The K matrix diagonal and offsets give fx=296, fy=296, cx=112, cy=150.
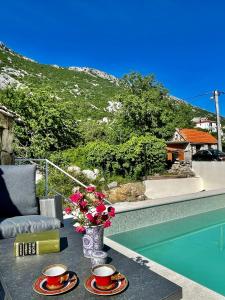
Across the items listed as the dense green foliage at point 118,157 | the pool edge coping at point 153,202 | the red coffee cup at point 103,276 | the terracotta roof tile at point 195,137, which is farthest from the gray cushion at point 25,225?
the terracotta roof tile at point 195,137

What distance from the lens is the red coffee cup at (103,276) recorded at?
211 centimetres

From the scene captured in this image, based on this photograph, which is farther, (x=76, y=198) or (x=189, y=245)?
(x=189, y=245)

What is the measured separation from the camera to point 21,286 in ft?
7.32

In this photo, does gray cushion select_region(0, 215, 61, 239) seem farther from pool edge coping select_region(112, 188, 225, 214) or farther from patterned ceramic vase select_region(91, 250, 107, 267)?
pool edge coping select_region(112, 188, 225, 214)

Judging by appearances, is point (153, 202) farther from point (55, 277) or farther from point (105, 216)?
point (55, 277)

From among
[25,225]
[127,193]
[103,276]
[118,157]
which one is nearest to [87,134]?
[118,157]

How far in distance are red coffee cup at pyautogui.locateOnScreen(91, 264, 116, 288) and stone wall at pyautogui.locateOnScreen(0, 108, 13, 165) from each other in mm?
4464

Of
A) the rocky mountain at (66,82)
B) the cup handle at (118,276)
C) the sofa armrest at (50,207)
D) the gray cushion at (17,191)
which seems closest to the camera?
the cup handle at (118,276)

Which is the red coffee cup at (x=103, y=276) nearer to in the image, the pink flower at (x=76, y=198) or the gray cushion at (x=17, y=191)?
the pink flower at (x=76, y=198)

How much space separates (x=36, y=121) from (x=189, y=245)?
341 inches

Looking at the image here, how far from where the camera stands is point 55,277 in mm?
2133

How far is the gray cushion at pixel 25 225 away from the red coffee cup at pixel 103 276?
1.83 m

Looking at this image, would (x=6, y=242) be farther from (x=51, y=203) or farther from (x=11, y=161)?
(x=11, y=161)

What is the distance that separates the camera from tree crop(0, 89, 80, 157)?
12.3 meters
